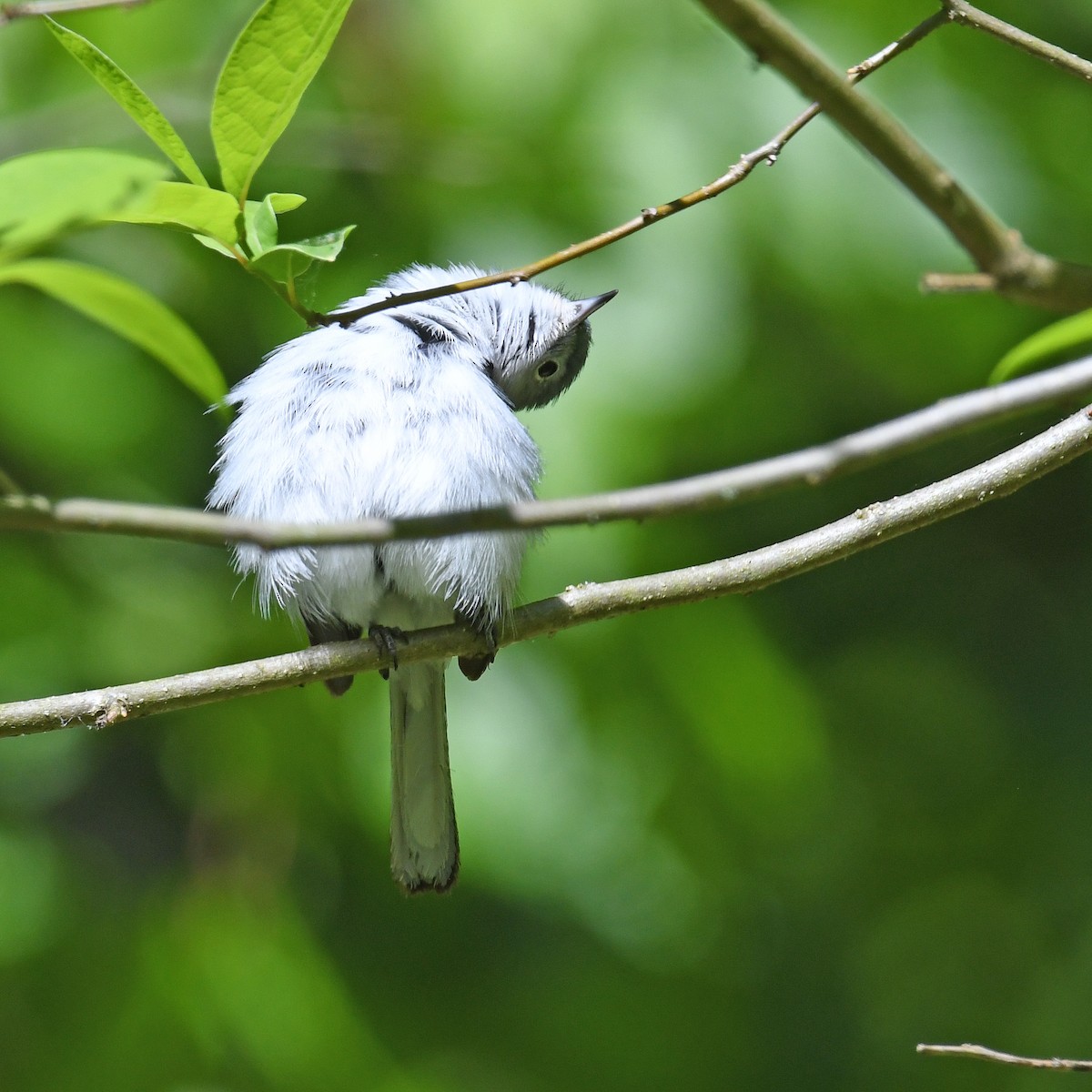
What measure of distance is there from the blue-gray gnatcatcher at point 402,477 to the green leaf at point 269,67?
3.95ft

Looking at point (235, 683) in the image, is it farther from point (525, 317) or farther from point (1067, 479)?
point (1067, 479)

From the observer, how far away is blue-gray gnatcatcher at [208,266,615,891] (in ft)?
9.21

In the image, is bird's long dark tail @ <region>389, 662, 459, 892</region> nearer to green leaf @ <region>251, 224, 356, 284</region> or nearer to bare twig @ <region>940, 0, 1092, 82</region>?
green leaf @ <region>251, 224, 356, 284</region>

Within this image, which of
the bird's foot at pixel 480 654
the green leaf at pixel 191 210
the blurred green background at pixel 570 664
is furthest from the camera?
the blurred green background at pixel 570 664

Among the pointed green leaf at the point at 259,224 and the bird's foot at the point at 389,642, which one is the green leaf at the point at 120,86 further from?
the bird's foot at the point at 389,642

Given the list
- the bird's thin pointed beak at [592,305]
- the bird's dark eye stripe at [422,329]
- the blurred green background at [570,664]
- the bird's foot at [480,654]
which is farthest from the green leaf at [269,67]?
the blurred green background at [570,664]

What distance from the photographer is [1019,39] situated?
1.60m

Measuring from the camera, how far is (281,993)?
151 inches

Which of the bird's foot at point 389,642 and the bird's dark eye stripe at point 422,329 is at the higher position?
the bird's dark eye stripe at point 422,329

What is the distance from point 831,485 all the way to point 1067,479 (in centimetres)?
91

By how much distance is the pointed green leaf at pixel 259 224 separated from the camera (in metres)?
1.60

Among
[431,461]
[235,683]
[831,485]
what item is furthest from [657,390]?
[235,683]

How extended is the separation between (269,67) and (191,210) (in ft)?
0.66

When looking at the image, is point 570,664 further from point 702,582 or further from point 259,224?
point 259,224
